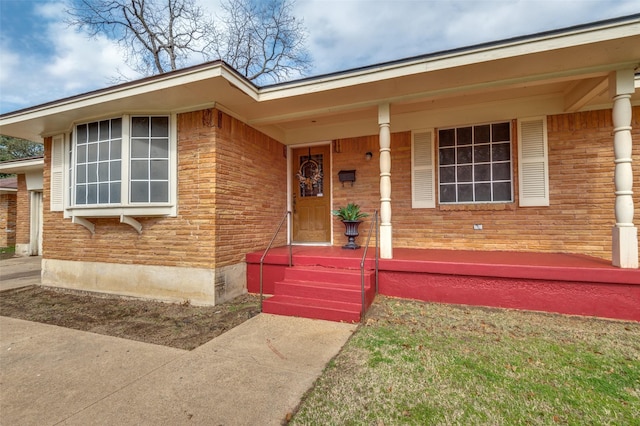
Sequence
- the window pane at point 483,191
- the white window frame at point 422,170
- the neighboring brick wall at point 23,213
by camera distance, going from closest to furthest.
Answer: the window pane at point 483,191 < the white window frame at point 422,170 < the neighboring brick wall at point 23,213

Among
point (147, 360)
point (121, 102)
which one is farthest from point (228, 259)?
point (121, 102)

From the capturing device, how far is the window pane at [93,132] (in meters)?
4.95

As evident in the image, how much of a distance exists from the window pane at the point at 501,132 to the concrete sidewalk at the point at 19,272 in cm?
952

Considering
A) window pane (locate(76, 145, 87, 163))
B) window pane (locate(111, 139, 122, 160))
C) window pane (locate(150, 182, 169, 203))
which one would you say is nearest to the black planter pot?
window pane (locate(150, 182, 169, 203))

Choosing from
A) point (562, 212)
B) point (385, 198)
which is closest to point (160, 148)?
point (385, 198)

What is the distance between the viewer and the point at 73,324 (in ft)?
12.3

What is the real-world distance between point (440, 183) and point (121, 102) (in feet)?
18.1

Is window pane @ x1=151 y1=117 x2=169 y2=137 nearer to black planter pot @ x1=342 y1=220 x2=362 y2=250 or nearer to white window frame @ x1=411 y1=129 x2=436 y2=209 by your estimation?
black planter pot @ x1=342 y1=220 x2=362 y2=250

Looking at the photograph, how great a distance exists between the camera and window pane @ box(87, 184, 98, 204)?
16.0ft

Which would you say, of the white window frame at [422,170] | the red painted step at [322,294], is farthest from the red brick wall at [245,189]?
the white window frame at [422,170]

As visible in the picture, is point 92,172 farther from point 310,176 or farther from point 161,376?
point 161,376

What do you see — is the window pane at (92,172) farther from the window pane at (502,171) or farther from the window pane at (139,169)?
the window pane at (502,171)

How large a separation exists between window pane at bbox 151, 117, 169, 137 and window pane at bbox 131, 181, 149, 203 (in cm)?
83

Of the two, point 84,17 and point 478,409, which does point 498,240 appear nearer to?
point 478,409
